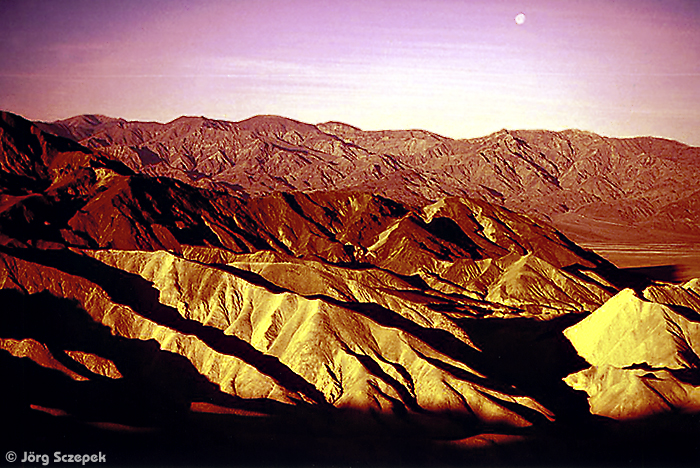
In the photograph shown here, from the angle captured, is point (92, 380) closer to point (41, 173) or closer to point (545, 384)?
point (545, 384)

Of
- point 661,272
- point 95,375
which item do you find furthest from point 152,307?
point 661,272

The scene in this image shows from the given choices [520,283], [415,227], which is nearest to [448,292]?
[520,283]

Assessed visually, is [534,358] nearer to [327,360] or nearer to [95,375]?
[327,360]

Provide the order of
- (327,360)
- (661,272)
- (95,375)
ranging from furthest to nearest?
(661,272)
(327,360)
(95,375)

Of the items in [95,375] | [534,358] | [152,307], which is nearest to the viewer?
[95,375]

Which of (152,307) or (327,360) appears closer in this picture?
(327,360)

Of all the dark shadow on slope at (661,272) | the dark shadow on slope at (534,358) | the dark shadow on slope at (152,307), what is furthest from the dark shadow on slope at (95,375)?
the dark shadow on slope at (661,272)

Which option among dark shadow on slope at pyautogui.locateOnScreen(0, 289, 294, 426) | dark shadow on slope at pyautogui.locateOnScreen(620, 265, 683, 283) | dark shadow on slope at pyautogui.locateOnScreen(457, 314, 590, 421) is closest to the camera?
dark shadow on slope at pyautogui.locateOnScreen(0, 289, 294, 426)

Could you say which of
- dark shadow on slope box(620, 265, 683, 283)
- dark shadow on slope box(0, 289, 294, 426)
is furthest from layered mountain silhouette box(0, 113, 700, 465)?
dark shadow on slope box(620, 265, 683, 283)

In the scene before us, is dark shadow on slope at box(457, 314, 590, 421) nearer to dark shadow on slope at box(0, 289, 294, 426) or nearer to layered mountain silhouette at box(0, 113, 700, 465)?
layered mountain silhouette at box(0, 113, 700, 465)
